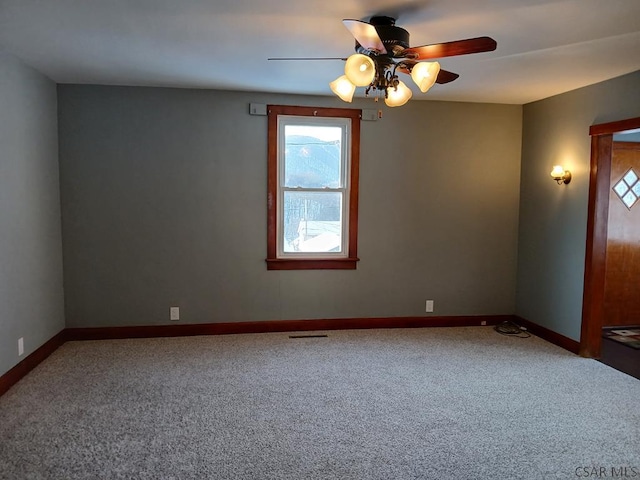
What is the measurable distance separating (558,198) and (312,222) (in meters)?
2.47

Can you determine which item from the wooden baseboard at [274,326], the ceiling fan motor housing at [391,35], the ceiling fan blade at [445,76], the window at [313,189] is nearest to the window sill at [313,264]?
the window at [313,189]

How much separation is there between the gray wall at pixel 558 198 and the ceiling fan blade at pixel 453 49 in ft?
6.99

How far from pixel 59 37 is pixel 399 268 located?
3.61m

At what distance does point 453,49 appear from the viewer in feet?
7.47

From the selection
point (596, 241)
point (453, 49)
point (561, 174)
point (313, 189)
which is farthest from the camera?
point (313, 189)

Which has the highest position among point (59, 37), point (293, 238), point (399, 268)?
point (59, 37)

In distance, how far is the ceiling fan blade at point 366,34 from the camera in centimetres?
206

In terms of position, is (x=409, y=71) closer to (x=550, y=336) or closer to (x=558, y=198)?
(x=558, y=198)

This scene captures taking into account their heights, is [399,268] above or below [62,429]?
above

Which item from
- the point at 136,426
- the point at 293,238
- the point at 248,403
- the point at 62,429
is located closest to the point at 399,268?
the point at 293,238

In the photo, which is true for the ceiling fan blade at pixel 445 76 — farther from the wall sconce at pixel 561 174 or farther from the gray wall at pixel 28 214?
the gray wall at pixel 28 214

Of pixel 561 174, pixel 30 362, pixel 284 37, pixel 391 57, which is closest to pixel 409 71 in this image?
pixel 391 57

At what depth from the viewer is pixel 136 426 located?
2.71 metres

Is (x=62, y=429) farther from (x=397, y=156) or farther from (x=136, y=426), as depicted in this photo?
(x=397, y=156)
